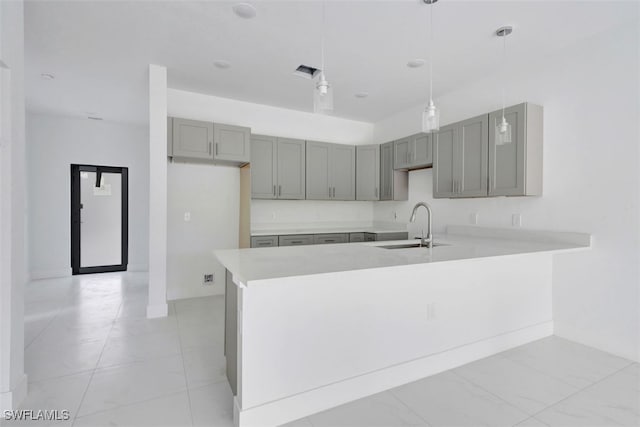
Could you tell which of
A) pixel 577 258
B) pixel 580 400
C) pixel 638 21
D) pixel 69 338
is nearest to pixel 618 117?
pixel 638 21

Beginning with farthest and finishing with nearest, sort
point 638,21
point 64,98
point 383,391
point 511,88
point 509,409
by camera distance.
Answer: point 64,98
point 511,88
point 638,21
point 383,391
point 509,409

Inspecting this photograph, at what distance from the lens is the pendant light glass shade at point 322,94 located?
66.9 inches

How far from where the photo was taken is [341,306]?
1.84 metres

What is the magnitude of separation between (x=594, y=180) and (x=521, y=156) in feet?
1.90

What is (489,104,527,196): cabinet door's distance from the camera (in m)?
2.83

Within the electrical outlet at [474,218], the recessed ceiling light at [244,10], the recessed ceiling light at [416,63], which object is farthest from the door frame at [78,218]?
the electrical outlet at [474,218]

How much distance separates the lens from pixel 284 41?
2721 mm

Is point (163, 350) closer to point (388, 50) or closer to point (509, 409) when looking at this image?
point (509, 409)

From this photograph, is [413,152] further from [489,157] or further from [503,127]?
[503,127]

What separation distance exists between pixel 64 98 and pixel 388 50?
4372 mm

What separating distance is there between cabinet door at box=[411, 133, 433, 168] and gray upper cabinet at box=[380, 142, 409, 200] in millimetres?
426

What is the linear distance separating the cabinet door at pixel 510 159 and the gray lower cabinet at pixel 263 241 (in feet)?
8.09

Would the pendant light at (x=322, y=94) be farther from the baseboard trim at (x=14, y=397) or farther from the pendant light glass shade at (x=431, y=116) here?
the baseboard trim at (x=14, y=397)

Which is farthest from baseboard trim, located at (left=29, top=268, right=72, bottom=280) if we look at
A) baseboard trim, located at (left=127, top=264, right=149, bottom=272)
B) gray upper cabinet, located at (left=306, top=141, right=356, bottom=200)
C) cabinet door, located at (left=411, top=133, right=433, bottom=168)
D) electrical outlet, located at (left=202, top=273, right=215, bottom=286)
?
cabinet door, located at (left=411, top=133, right=433, bottom=168)
